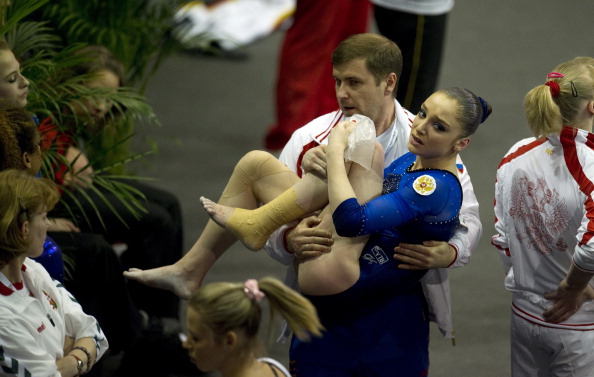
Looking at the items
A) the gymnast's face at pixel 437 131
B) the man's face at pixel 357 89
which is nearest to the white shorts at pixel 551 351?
the gymnast's face at pixel 437 131

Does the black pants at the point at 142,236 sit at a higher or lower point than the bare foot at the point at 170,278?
lower

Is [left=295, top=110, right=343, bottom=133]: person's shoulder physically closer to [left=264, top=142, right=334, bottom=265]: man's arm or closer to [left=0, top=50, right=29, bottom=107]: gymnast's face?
[left=264, top=142, right=334, bottom=265]: man's arm

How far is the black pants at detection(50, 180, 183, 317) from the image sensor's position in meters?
4.41

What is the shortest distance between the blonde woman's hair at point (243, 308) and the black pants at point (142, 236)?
6.12 feet

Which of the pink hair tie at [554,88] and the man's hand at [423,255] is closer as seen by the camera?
the man's hand at [423,255]

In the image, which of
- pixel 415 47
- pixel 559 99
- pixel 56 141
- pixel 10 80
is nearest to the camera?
pixel 559 99

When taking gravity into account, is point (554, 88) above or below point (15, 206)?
above

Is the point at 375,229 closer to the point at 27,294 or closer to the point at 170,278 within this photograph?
the point at 170,278

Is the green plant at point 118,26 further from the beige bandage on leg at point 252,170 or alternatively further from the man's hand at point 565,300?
the man's hand at point 565,300

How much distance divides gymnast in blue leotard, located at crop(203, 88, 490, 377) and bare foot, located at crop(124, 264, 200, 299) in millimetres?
271

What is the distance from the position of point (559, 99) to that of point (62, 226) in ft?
6.71

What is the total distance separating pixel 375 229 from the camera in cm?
290

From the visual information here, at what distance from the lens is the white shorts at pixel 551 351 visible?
329cm

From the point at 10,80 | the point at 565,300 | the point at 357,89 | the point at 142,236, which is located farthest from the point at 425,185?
the point at 142,236
